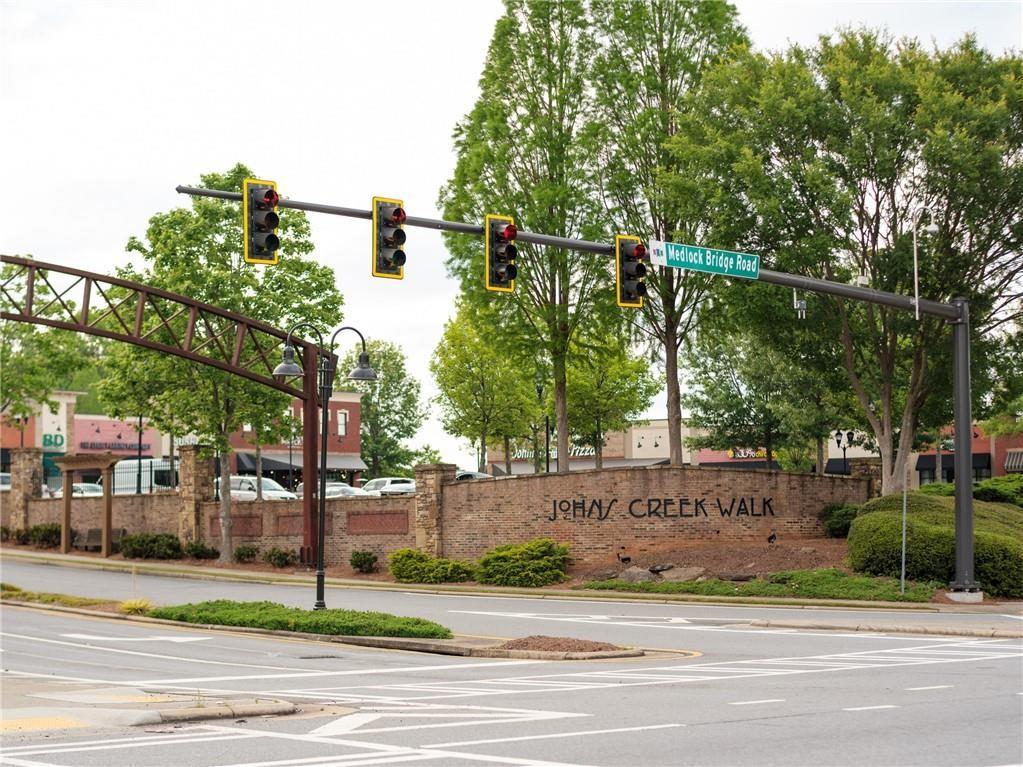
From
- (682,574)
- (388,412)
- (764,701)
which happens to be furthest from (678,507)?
(388,412)

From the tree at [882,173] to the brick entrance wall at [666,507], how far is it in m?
3.29

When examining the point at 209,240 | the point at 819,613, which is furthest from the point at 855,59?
the point at 209,240

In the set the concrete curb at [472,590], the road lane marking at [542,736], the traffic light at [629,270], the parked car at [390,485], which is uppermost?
the traffic light at [629,270]

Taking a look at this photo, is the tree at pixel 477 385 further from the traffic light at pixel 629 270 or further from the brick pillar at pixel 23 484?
the traffic light at pixel 629 270

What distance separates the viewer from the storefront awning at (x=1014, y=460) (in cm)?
7025

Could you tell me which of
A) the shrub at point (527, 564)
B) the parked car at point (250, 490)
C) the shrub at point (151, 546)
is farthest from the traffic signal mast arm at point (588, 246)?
the parked car at point (250, 490)

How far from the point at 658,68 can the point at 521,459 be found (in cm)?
5323

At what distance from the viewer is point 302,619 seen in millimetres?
24250

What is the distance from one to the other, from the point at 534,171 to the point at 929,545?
18778 mm

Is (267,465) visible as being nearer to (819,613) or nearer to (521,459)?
(521,459)

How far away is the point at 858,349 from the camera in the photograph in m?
35.7

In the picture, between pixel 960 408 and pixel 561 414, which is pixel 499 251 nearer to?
pixel 960 408

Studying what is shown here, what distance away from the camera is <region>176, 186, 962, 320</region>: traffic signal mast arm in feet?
62.0

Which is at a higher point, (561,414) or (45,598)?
(561,414)
